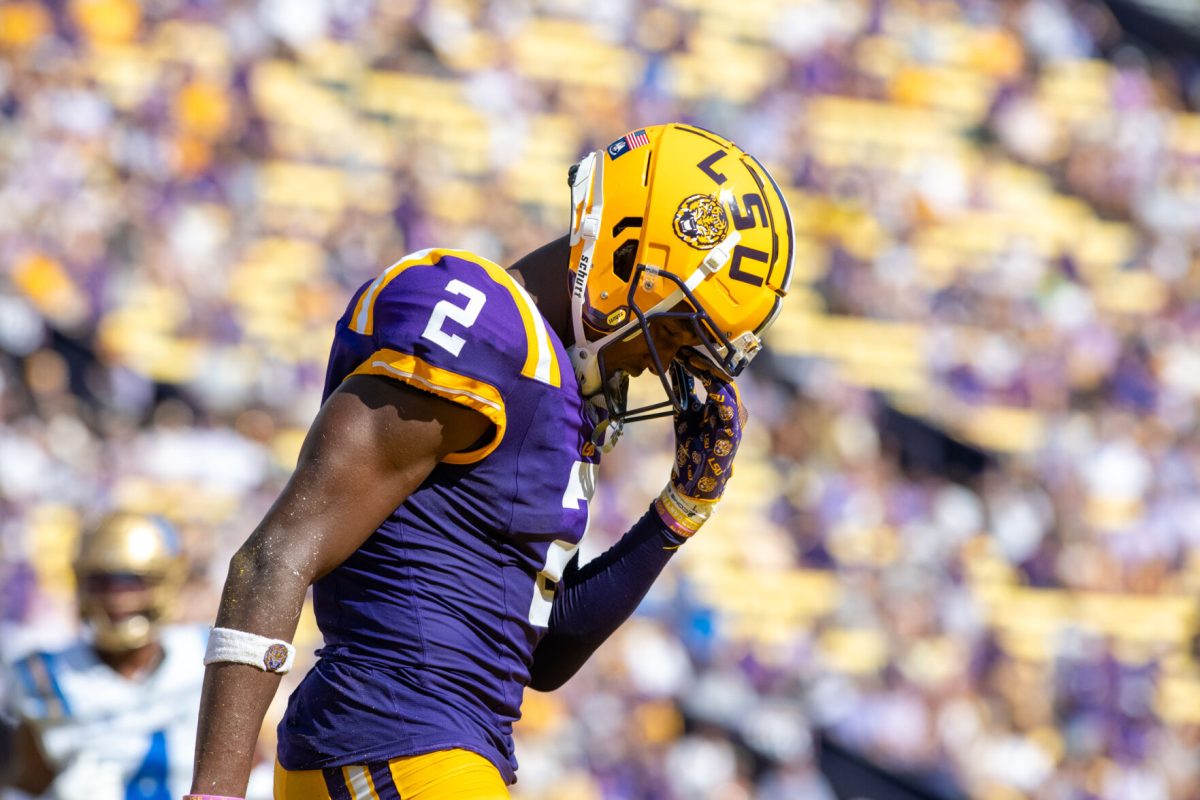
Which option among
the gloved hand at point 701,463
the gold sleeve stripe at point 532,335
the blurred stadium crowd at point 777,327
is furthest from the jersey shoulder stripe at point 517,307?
the blurred stadium crowd at point 777,327

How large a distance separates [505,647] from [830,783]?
7.76 meters

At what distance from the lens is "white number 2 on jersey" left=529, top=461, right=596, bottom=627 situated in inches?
101

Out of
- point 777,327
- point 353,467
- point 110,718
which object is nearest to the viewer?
point 353,467

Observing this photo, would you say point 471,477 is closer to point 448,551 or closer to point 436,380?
point 448,551

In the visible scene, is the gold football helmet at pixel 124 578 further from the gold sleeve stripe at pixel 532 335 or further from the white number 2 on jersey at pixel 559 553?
the gold sleeve stripe at pixel 532 335

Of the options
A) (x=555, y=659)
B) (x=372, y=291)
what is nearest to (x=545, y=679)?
(x=555, y=659)

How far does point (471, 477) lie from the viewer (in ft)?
7.94

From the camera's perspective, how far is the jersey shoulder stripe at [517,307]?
2355 mm

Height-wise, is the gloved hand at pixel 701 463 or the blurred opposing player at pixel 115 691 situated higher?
the gloved hand at pixel 701 463

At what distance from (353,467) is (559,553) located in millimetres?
497

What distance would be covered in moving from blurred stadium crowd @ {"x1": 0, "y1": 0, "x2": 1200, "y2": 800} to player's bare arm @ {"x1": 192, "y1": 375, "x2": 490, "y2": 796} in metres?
5.07

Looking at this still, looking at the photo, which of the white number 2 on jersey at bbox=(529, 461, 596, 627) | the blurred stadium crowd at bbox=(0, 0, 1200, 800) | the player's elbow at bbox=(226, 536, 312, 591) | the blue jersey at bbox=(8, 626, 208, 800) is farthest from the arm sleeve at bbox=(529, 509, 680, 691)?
the blurred stadium crowd at bbox=(0, 0, 1200, 800)

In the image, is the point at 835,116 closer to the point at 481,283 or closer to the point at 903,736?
the point at 903,736

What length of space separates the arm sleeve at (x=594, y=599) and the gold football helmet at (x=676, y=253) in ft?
1.21
